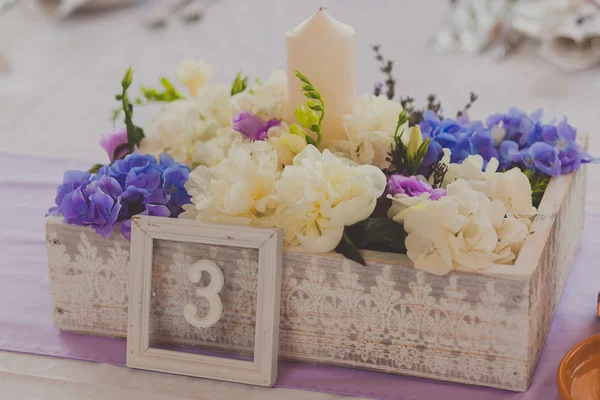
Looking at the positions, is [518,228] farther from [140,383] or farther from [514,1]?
[514,1]

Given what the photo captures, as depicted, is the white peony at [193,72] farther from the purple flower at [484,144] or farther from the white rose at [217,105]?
the purple flower at [484,144]

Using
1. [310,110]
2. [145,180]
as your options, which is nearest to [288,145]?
[310,110]

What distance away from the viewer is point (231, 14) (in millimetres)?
2252

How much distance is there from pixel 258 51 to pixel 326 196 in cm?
128

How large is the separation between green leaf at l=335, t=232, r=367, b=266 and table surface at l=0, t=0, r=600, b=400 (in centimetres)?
58

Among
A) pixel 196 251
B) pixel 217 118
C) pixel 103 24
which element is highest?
pixel 103 24

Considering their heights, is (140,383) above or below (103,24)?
below

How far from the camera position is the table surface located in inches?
65.4

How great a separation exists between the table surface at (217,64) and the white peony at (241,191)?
0.61m

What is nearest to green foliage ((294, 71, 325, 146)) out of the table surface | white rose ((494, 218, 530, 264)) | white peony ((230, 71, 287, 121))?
white peony ((230, 71, 287, 121))

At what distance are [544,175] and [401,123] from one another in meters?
0.21

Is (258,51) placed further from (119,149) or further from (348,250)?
(348,250)

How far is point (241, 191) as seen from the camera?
816 mm

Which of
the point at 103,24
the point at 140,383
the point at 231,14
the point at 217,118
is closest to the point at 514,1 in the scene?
the point at 231,14
